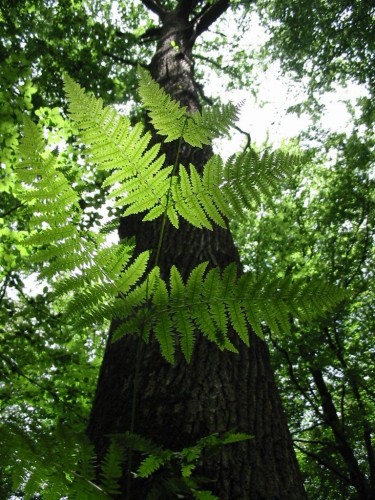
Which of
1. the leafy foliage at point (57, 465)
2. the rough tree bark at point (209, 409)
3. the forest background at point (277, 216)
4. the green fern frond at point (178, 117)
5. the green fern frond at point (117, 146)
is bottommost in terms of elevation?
the leafy foliage at point (57, 465)

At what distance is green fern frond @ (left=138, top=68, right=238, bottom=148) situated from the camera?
1.24 meters

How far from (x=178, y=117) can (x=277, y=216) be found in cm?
885

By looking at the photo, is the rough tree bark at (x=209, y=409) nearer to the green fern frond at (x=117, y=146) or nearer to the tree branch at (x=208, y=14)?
the green fern frond at (x=117, y=146)

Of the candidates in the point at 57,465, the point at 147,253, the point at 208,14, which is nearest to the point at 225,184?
the point at 147,253

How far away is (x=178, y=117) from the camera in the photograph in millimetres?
1257

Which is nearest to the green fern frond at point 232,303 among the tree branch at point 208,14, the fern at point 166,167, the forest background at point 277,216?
the fern at point 166,167

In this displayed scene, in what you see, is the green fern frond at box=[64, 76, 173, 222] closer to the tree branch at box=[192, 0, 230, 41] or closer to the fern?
the fern

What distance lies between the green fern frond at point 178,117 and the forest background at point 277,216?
1.57m

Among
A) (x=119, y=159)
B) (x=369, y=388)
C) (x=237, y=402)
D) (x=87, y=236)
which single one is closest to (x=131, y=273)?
(x=87, y=236)

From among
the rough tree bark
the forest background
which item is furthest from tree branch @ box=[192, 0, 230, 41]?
the rough tree bark

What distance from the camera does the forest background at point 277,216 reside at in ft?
14.0

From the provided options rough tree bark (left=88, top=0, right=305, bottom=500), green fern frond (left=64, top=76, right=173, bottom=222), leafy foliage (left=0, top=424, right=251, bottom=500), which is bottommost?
leafy foliage (left=0, top=424, right=251, bottom=500)

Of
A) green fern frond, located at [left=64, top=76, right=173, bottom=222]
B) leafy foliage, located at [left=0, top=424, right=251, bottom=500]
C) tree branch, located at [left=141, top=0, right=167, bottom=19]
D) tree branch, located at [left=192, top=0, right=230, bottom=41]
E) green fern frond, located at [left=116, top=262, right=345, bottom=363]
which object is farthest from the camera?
tree branch, located at [left=141, top=0, right=167, bottom=19]

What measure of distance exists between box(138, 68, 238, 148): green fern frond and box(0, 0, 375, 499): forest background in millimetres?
1568
